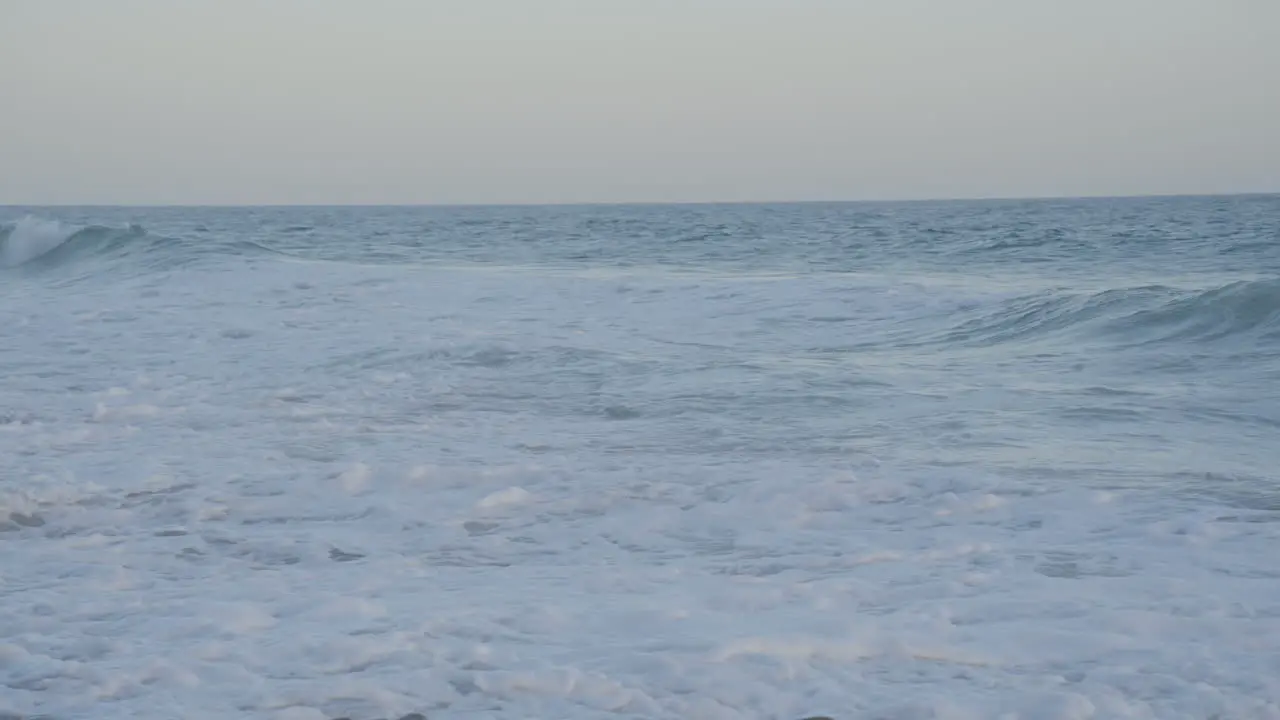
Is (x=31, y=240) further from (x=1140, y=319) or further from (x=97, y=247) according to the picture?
(x=1140, y=319)

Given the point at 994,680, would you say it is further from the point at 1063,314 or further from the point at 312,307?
the point at 312,307

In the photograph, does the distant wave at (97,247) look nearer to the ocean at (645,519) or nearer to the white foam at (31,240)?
the white foam at (31,240)

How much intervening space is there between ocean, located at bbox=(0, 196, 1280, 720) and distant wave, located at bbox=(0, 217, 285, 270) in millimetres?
5996

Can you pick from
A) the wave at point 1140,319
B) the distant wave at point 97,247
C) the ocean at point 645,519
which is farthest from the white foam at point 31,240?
the wave at point 1140,319

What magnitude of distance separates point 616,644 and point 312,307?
27.1 feet

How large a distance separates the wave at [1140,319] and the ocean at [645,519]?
5 centimetres

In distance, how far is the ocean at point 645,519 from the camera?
288cm

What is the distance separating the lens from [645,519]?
423cm

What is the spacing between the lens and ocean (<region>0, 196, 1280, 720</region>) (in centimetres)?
288

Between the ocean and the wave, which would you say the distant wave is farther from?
the wave

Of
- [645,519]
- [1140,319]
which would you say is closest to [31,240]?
[1140,319]

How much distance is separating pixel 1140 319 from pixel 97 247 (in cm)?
1323

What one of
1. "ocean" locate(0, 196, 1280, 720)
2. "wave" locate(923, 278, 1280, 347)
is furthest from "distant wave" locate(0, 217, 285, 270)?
"wave" locate(923, 278, 1280, 347)

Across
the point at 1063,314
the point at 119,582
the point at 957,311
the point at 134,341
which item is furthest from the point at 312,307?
the point at 119,582
